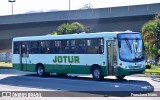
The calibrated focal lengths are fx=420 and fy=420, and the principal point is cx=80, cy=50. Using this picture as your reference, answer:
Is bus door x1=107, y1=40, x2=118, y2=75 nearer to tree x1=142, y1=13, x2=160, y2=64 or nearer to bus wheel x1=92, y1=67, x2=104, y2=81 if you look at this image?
bus wheel x1=92, y1=67, x2=104, y2=81

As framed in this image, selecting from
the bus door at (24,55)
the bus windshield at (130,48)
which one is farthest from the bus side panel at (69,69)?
the bus windshield at (130,48)

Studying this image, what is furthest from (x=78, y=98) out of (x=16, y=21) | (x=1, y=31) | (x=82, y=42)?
(x=1, y=31)

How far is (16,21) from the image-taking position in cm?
6638

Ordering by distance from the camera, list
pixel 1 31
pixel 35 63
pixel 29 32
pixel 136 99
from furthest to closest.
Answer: pixel 1 31, pixel 29 32, pixel 35 63, pixel 136 99

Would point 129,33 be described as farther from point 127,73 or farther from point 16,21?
point 16,21

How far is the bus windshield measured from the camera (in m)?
23.5

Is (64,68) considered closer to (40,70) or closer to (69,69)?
(69,69)

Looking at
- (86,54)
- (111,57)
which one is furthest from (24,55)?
(111,57)

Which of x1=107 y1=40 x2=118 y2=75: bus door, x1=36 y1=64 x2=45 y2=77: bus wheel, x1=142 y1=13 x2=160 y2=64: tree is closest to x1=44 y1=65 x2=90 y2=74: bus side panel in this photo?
x1=36 y1=64 x2=45 y2=77: bus wheel

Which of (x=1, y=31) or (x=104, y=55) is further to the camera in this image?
(x=1, y=31)

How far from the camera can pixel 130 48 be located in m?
23.7

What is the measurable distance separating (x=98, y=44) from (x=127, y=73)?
2.67 metres

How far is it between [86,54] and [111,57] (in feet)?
7.50

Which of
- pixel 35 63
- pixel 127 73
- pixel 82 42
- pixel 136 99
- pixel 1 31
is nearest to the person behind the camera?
pixel 136 99
